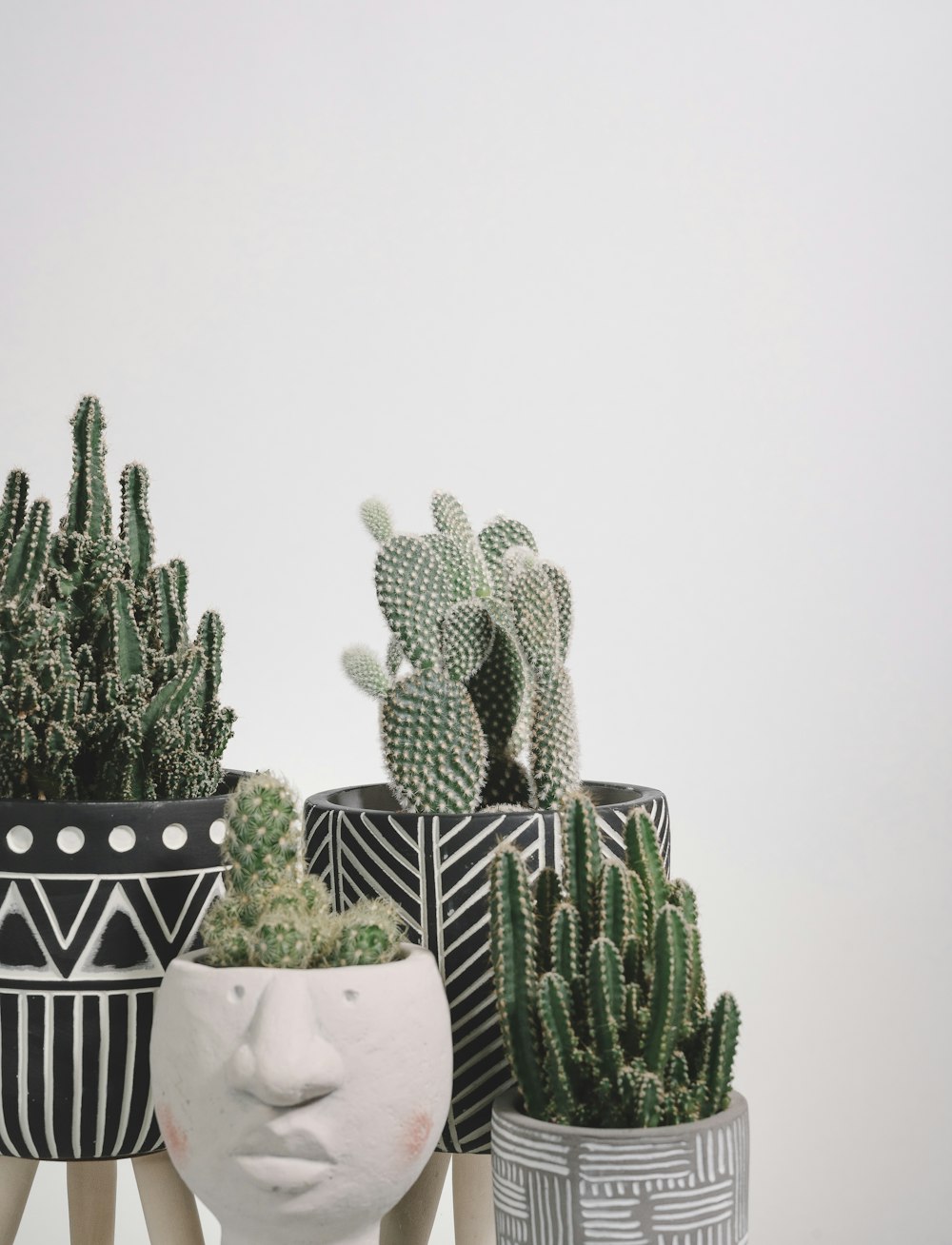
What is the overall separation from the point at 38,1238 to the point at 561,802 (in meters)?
1.34

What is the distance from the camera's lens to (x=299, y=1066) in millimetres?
761

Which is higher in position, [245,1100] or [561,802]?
[561,802]

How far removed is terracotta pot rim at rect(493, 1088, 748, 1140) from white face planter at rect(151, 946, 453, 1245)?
6cm

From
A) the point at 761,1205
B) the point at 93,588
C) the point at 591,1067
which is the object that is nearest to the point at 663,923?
the point at 591,1067

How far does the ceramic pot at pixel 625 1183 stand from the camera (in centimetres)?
81

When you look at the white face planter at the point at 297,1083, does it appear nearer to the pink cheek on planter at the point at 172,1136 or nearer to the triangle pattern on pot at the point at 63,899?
the pink cheek on planter at the point at 172,1136

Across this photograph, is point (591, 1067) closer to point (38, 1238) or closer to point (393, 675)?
point (393, 675)

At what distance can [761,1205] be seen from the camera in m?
1.96

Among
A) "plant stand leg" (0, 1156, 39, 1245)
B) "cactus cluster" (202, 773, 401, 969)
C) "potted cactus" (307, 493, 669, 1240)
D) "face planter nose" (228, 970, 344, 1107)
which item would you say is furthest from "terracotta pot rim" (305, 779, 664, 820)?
"plant stand leg" (0, 1156, 39, 1245)

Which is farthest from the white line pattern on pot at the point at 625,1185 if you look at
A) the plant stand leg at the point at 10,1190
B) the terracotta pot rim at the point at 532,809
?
the plant stand leg at the point at 10,1190

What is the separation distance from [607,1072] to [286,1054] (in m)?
0.20

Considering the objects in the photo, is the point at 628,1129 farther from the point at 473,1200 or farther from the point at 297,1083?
the point at 473,1200

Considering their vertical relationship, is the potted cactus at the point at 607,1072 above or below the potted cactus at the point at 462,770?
below

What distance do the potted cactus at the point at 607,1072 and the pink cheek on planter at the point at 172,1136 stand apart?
191 mm
